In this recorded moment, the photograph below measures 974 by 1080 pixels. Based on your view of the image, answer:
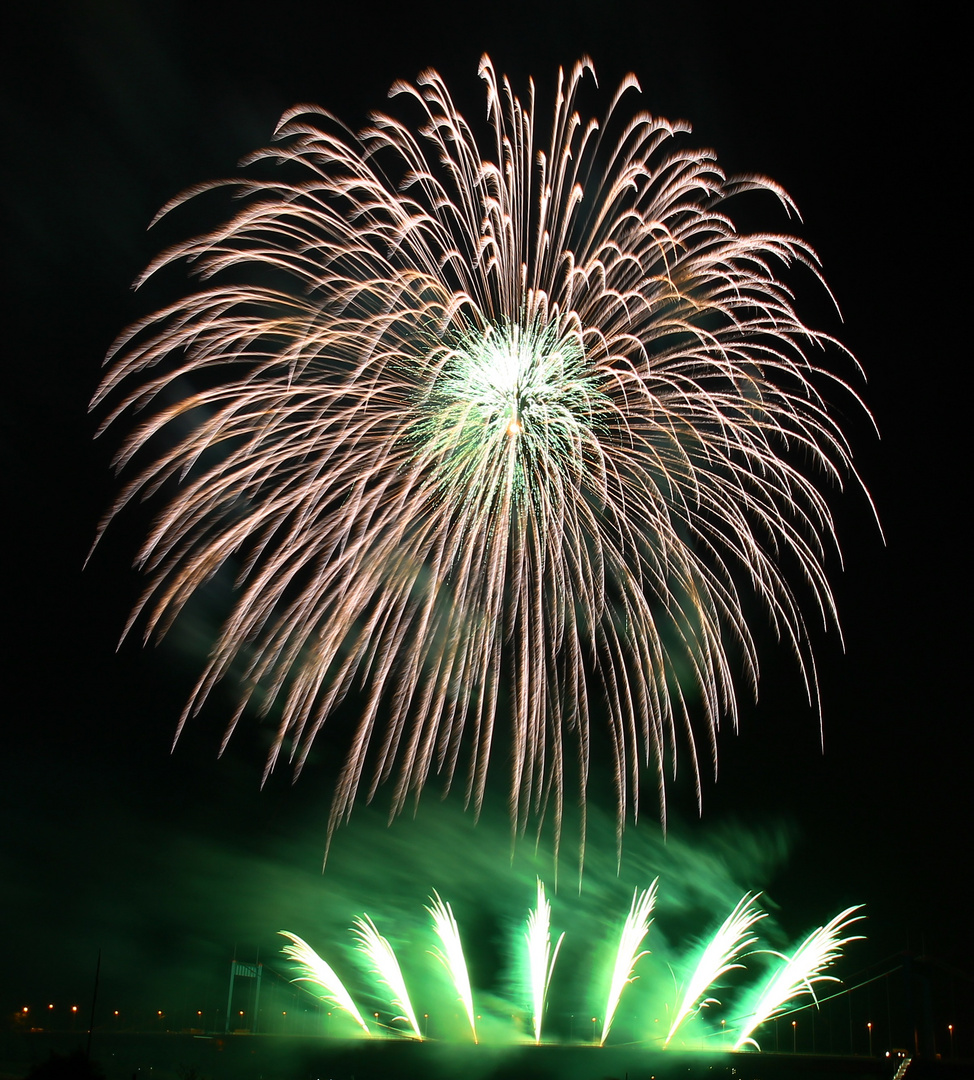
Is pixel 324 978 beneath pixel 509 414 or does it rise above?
beneath

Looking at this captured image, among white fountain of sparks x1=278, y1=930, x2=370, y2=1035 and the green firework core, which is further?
white fountain of sparks x1=278, y1=930, x2=370, y2=1035

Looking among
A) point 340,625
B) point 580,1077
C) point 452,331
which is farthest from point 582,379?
point 580,1077

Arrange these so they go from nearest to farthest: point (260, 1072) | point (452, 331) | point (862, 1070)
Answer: point (452, 331)
point (862, 1070)
point (260, 1072)

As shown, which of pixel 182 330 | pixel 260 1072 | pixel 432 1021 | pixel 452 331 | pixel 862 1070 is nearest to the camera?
pixel 182 330

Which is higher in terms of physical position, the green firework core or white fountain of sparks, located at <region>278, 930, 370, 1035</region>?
the green firework core

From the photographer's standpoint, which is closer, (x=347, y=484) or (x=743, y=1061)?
(x=347, y=484)

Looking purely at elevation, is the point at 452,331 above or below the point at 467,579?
above

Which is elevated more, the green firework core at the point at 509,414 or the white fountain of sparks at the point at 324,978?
the green firework core at the point at 509,414

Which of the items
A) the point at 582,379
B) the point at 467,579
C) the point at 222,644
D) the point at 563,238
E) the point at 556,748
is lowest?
the point at 556,748

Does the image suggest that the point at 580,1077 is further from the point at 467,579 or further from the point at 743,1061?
the point at 467,579

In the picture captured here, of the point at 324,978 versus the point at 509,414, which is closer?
the point at 509,414

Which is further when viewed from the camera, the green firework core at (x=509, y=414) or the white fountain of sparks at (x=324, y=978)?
the white fountain of sparks at (x=324, y=978)
